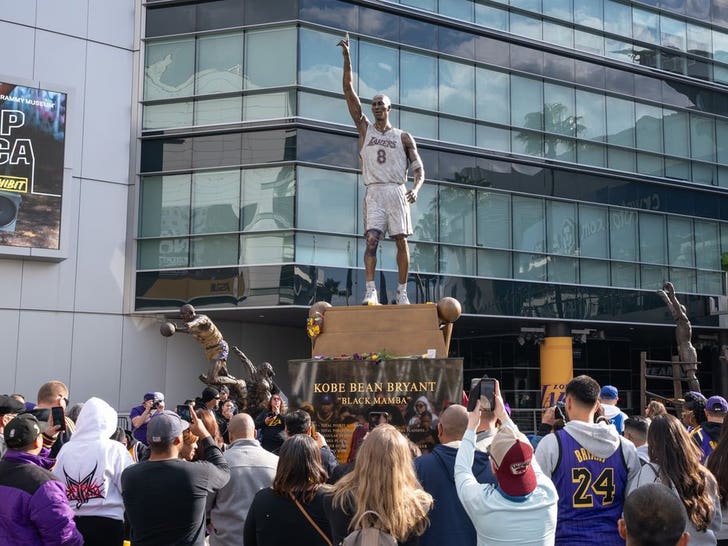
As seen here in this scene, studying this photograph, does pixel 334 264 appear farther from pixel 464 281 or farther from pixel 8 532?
pixel 8 532

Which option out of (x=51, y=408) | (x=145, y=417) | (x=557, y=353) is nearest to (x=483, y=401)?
(x=51, y=408)

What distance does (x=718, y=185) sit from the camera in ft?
102

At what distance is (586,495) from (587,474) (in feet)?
0.37

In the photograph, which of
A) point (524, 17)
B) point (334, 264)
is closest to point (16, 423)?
point (334, 264)

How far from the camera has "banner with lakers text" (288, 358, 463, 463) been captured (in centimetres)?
1059

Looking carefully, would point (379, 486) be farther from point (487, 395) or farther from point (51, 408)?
point (51, 408)

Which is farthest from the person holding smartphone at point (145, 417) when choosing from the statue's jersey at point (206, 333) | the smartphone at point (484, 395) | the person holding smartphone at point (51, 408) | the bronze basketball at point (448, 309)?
the statue's jersey at point (206, 333)

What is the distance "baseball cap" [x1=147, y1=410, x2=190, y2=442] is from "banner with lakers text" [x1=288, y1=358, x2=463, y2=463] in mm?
5189

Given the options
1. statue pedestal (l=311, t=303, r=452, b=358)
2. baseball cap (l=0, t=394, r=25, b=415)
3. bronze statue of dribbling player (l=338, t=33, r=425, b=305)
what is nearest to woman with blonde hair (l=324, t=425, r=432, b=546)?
baseball cap (l=0, t=394, r=25, b=415)

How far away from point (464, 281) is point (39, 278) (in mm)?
10808

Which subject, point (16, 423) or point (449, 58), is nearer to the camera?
point (16, 423)

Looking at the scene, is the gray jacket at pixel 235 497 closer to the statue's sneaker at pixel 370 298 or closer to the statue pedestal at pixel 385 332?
the statue pedestal at pixel 385 332

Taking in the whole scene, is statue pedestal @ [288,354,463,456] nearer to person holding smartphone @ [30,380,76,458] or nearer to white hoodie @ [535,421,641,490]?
person holding smartphone @ [30,380,76,458]

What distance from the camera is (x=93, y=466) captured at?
5930 millimetres
